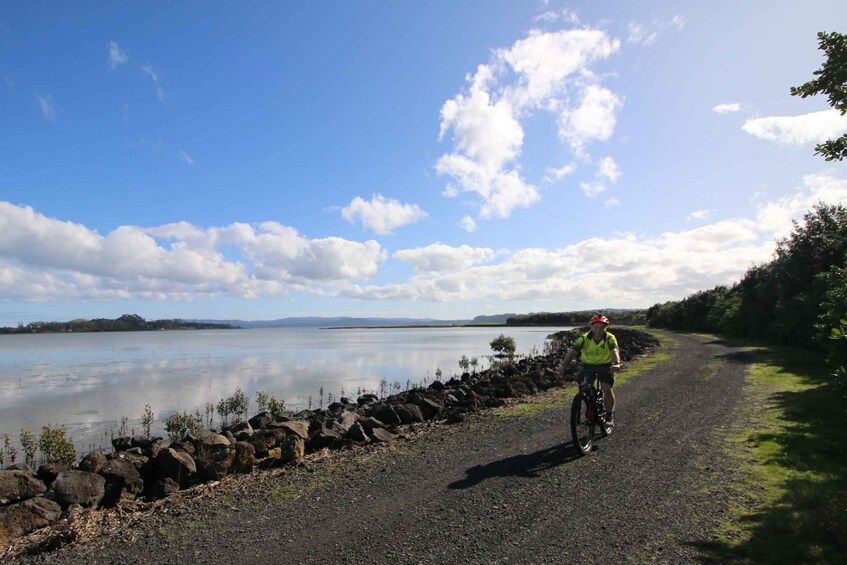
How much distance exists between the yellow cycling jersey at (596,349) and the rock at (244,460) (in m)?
6.06

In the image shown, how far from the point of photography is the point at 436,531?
554 cm

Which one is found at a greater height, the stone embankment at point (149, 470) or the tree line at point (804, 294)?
the tree line at point (804, 294)

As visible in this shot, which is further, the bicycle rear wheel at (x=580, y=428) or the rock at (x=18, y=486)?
the bicycle rear wheel at (x=580, y=428)

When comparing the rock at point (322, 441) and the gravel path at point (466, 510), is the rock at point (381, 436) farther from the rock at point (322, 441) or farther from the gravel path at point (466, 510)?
the rock at point (322, 441)

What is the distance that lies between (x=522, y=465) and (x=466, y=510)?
7.08ft

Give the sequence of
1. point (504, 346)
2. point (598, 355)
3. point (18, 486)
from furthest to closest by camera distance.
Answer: point (504, 346) → point (598, 355) → point (18, 486)

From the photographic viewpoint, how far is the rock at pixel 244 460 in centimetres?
825

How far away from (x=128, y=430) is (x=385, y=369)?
21.5 m

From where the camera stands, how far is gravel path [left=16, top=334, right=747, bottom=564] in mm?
5137

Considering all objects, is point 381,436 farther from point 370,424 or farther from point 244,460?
point 244,460

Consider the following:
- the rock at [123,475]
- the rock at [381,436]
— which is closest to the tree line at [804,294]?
the rock at [381,436]

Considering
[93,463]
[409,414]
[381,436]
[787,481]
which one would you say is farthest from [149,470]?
[787,481]

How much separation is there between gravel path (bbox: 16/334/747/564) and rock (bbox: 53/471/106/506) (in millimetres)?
1342

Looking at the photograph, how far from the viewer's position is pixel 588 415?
884 cm
